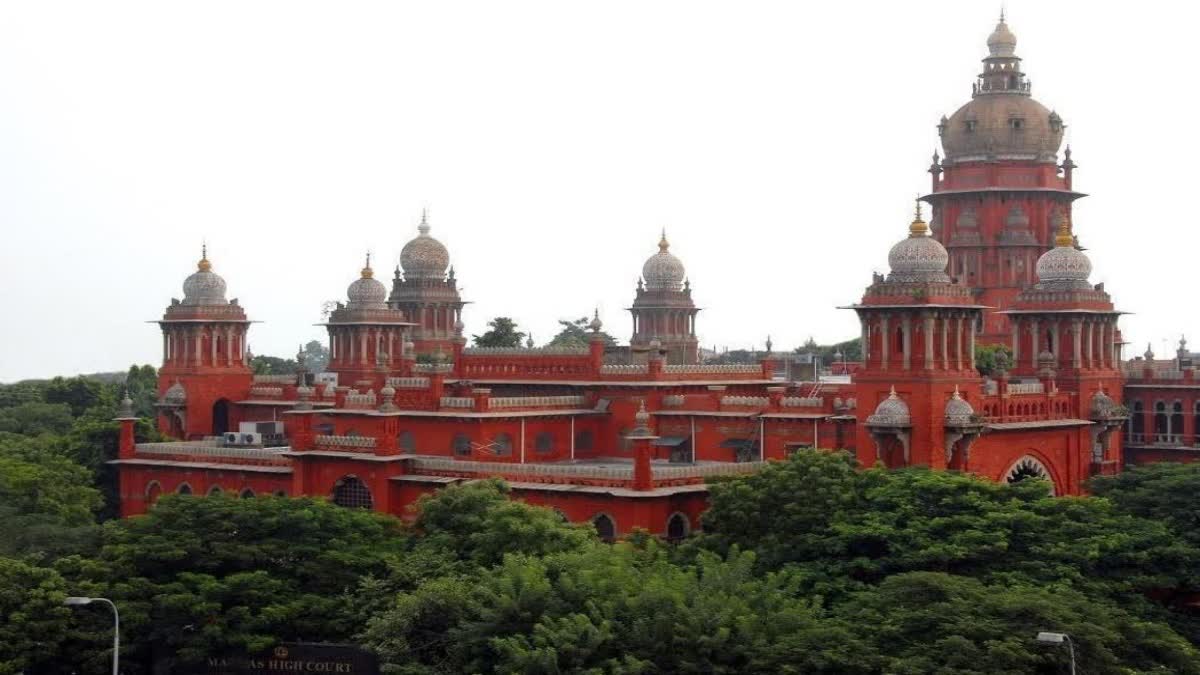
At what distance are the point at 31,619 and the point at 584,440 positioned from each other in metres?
20.0

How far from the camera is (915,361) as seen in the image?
151ft

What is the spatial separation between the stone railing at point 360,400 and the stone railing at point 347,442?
3171 millimetres

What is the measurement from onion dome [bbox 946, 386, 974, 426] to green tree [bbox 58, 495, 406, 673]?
15258mm

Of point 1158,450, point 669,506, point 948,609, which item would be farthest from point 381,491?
point 1158,450

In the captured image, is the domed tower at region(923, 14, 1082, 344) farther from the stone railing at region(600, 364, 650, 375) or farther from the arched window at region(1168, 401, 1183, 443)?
the stone railing at region(600, 364, 650, 375)

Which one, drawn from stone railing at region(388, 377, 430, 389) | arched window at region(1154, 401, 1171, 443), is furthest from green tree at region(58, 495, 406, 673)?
arched window at region(1154, 401, 1171, 443)

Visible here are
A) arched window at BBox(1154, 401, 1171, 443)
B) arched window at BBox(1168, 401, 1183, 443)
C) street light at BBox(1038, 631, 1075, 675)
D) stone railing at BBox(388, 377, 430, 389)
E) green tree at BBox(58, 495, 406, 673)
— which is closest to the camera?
street light at BBox(1038, 631, 1075, 675)

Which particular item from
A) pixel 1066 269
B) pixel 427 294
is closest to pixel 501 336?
pixel 427 294

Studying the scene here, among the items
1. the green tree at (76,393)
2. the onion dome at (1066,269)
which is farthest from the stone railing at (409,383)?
the green tree at (76,393)

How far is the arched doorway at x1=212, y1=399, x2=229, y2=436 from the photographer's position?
2574 inches

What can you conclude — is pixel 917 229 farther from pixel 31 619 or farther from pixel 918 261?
pixel 31 619

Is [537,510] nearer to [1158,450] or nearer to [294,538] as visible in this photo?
[294,538]

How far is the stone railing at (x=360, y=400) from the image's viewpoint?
5609cm

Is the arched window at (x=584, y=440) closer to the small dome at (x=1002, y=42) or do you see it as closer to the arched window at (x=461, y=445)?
the arched window at (x=461, y=445)
